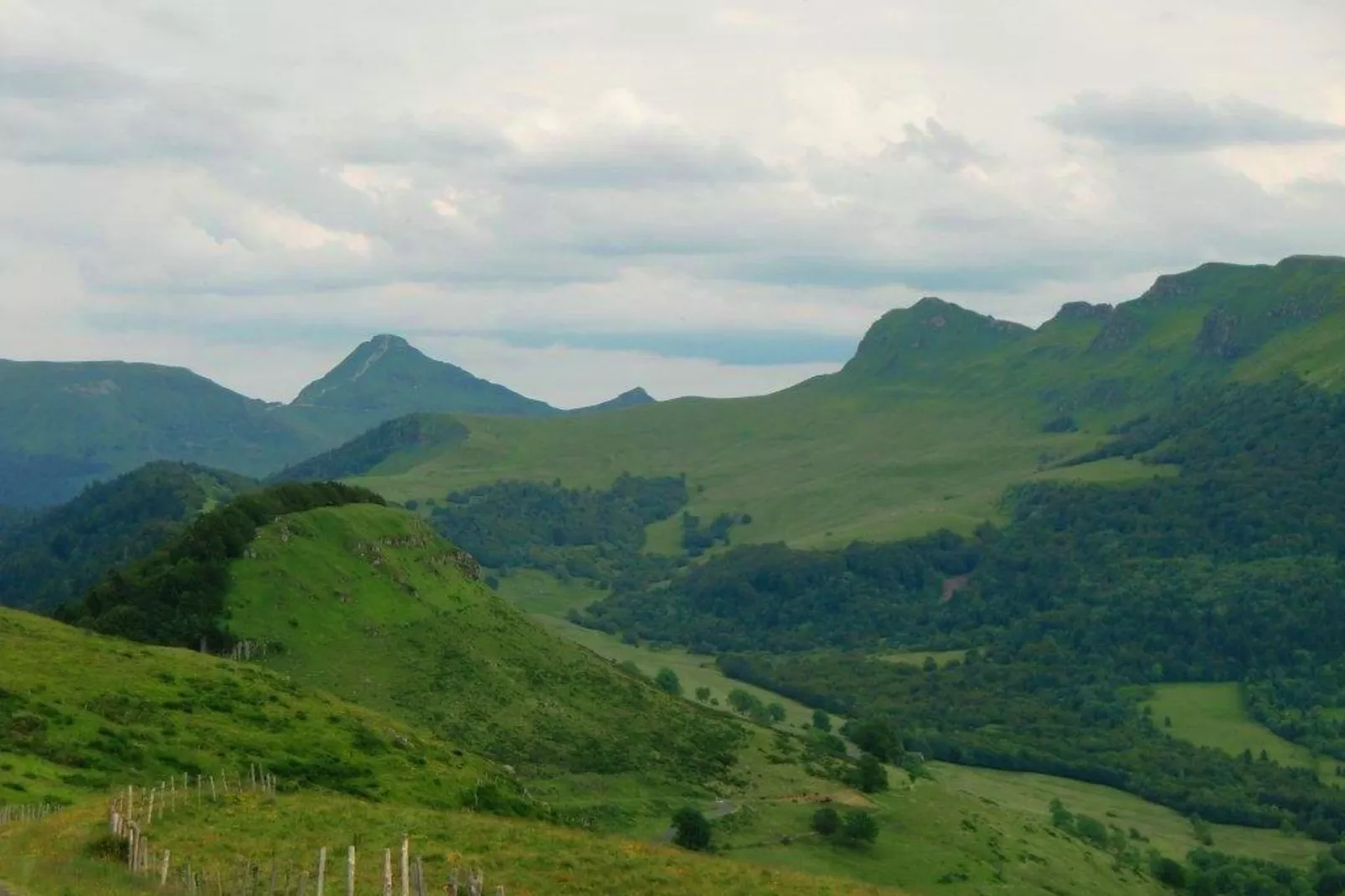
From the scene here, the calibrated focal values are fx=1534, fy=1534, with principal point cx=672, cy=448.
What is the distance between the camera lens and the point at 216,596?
12600 cm

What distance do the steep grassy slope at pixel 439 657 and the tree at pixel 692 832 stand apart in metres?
13.9

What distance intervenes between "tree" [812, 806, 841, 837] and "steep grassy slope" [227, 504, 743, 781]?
1169 centimetres

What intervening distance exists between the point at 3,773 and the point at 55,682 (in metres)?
17.5

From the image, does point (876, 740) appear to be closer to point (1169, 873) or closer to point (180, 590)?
point (1169, 873)

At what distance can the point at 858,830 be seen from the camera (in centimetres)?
A: 11581

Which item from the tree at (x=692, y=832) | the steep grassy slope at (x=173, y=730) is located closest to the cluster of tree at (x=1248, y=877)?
the tree at (x=692, y=832)

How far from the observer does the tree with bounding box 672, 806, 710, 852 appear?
10144 cm

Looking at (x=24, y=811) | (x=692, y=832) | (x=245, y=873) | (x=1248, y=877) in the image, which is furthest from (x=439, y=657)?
(x=1248, y=877)

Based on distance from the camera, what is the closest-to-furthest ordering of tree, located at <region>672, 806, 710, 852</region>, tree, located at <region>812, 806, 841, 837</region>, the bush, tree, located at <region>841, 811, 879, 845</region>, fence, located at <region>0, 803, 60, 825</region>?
fence, located at <region>0, 803, 60, 825</region> < tree, located at <region>672, 806, 710, 852</region> < tree, located at <region>812, 806, 841, 837</region> < tree, located at <region>841, 811, 879, 845</region> < the bush

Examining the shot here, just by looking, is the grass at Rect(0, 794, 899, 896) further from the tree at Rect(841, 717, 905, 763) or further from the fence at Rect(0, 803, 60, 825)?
the tree at Rect(841, 717, 905, 763)

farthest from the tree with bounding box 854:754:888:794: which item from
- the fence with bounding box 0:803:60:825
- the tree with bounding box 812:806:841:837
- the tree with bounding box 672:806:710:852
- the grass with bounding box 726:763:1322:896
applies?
the fence with bounding box 0:803:60:825

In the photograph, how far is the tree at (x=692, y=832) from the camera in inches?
3994

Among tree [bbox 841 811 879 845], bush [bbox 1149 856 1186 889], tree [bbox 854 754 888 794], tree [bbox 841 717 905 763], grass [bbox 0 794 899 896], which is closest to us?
grass [bbox 0 794 899 896]

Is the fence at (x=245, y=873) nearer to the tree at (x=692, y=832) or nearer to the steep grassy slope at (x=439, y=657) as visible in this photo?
the tree at (x=692, y=832)
